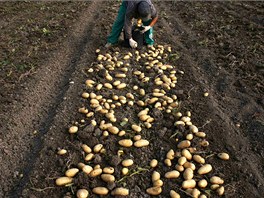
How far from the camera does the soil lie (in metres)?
3.09

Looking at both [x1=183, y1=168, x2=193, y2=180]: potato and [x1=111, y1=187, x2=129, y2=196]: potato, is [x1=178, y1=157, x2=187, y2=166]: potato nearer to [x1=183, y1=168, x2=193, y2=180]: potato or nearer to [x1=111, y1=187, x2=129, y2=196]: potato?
[x1=183, y1=168, x2=193, y2=180]: potato

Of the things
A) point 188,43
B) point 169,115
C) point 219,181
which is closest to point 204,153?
point 219,181

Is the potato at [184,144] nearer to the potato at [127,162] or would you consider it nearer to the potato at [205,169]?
the potato at [205,169]

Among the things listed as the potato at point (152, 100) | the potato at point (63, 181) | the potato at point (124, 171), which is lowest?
the potato at point (63, 181)

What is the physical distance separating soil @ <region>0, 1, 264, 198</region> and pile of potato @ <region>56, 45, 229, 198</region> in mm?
65

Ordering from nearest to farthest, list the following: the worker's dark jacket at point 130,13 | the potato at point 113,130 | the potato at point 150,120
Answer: the potato at point 113,130 < the potato at point 150,120 < the worker's dark jacket at point 130,13

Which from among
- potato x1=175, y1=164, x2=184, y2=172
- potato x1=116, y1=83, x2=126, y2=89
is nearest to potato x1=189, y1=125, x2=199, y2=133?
potato x1=175, y1=164, x2=184, y2=172

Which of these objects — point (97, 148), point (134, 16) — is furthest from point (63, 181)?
point (134, 16)

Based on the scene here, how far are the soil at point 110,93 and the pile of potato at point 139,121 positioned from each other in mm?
65

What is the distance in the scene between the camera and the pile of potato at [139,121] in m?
2.96

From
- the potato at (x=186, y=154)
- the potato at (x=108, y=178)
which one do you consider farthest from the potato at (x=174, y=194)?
the potato at (x=108, y=178)

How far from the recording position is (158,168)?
10.3 ft

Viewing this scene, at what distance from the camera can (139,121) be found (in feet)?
12.3

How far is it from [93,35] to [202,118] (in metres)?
3.08
